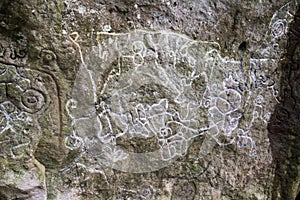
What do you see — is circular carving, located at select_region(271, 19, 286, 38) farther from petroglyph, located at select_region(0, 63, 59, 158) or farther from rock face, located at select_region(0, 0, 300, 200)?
petroglyph, located at select_region(0, 63, 59, 158)

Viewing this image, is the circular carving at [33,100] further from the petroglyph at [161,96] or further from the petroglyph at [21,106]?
the petroglyph at [161,96]

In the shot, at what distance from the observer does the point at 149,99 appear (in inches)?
78.0

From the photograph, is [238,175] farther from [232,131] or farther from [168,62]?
[168,62]

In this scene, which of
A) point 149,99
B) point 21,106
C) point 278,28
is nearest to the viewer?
point 21,106

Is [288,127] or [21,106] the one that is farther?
[288,127]

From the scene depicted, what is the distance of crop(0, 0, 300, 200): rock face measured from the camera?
69.7 inches

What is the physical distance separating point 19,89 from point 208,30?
1.04m

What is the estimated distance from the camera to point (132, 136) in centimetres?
198

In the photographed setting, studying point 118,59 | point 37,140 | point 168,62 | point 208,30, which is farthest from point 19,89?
point 208,30

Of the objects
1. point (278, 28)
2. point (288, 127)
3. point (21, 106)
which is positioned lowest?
point (288, 127)

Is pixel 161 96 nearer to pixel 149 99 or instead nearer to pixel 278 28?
pixel 149 99

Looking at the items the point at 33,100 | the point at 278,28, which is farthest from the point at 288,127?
the point at 33,100

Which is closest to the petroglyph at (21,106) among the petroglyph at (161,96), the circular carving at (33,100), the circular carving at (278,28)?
the circular carving at (33,100)

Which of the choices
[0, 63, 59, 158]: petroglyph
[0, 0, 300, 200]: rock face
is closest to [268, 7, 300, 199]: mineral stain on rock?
[0, 0, 300, 200]: rock face
